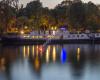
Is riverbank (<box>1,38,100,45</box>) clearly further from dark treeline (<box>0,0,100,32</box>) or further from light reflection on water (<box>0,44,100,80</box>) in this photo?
light reflection on water (<box>0,44,100,80</box>)

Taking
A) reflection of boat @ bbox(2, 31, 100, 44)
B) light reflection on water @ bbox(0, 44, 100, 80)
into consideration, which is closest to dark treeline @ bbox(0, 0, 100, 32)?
reflection of boat @ bbox(2, 31, 100, 44)

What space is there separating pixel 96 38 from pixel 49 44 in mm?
11227

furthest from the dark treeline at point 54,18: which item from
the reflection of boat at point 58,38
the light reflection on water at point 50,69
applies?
the light reflection on water at point 50,69

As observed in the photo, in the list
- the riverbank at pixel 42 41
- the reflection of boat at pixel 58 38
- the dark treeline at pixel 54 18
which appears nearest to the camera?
the riverbank at pixel 42 41

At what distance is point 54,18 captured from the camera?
92.2 metres

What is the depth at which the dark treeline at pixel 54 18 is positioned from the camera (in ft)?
259

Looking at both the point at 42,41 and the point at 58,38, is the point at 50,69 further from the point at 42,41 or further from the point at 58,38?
the point at 58,38

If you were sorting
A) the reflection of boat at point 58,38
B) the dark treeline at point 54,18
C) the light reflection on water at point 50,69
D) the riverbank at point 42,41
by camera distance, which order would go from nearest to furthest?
the light reflection on water at point 50,69, the riverbank at point 42,41, the reflection of boat at point 58,38, the dark treeline at point 54,18

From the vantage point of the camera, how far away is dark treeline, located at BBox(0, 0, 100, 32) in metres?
79.0

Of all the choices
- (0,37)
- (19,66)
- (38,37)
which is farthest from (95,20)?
(19,66)

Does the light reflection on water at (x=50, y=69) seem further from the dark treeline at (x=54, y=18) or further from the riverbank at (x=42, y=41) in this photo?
the dark treeline at (x=54, y=18)

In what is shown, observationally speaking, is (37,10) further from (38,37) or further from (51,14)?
(38,37)

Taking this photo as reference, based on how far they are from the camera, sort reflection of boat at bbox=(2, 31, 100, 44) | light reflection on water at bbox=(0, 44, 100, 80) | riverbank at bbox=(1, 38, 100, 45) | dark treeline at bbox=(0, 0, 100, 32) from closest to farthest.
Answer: light reflection on water at bbox=(0, 44, 100, 80) < riverbank at bbox=(1, 38, 100, 45) < reflection of boat at bbox=(2, 31, 100, 44) < dark treeline at bbox=(0, 0, 100, 32)

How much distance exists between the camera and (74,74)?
3181 centimetres
